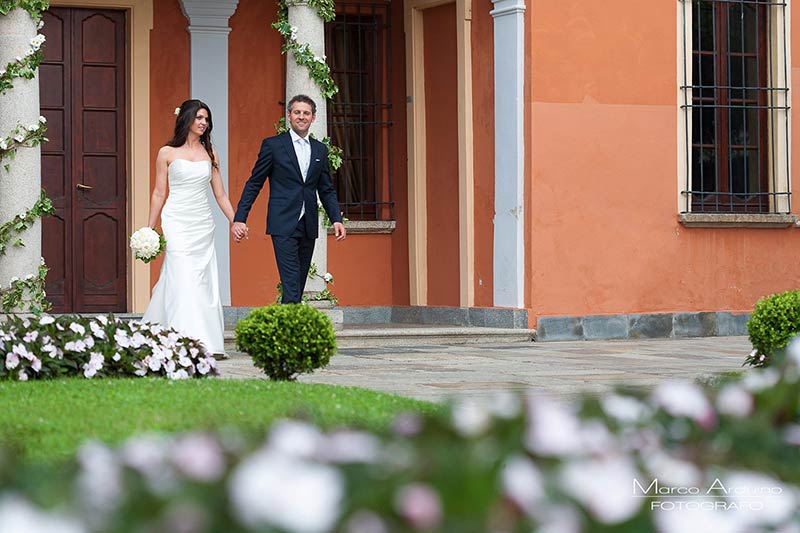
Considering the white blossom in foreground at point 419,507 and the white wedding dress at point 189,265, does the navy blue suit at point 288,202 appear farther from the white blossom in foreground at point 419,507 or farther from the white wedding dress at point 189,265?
the white blossom in foreground at point 419,507

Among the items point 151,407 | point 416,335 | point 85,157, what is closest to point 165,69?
point 85,157

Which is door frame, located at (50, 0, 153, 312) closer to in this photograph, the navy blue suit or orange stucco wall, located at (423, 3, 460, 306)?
orange stucco wall, located at (423, 3, 460, 306)

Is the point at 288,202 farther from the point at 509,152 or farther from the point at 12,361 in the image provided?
the point at 509,152

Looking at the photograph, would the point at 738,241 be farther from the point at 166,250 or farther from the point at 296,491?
the point at 296,491

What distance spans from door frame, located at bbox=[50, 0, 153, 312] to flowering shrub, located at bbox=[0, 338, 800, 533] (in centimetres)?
1201

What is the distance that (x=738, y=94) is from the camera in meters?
14.6

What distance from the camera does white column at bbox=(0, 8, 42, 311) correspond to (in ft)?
39.4

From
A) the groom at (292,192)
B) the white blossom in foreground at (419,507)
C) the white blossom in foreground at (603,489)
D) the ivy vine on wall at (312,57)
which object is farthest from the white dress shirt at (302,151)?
the white blossom in foreground at (419,507)

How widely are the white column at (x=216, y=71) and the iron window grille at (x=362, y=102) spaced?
1.20m

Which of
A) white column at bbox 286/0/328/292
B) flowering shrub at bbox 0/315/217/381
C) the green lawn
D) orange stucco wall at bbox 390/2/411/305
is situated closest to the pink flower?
flowering shrub at bbox 0/315/217/381

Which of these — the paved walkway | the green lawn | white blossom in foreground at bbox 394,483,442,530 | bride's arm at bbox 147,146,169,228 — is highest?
bride's arm at bbox 147,146,169,228

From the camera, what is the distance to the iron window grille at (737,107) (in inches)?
570

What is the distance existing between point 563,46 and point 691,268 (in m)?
2.64

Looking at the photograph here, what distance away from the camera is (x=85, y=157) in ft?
46.4
